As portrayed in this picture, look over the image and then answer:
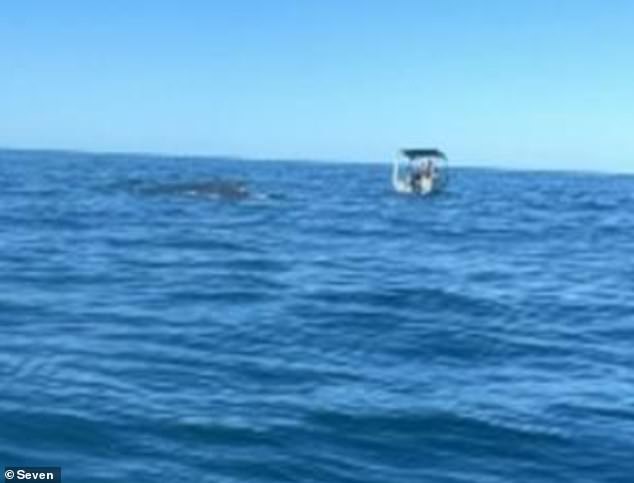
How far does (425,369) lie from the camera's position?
15.1m

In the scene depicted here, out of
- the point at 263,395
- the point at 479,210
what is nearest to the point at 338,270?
the point at 263,395

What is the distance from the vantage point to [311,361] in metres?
15.2

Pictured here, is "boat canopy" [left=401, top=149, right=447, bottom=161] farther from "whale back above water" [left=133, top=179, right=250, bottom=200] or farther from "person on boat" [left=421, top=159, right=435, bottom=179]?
"whale back above water" [left=133, top=179, right=250, bottom=200]

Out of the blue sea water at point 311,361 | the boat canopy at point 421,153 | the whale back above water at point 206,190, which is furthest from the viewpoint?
the boat canopy at point 421,153

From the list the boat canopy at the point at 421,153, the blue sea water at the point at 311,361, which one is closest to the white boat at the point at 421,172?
the boat canopy at the point at 421,153

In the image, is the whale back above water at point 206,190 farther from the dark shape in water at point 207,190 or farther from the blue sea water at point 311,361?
the blue sea water at point 311,361

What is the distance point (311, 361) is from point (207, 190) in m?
44.1

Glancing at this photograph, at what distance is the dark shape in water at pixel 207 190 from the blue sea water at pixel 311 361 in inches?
893

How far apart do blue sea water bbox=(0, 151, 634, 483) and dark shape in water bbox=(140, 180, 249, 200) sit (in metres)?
22.7

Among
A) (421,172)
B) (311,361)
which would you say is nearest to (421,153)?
(421,172)

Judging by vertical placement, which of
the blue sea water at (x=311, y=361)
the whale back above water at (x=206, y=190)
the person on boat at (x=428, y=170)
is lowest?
the blue sea water at (x=311, y=361)

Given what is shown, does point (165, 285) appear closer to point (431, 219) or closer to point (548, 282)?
point (548, 282)

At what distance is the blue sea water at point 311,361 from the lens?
10930mm

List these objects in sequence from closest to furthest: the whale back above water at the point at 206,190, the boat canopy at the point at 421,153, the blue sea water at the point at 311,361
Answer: the blue sea water at the point at 311,361, the whale back above water at the point at 206,190, the boat canopy at the point at 421,153
